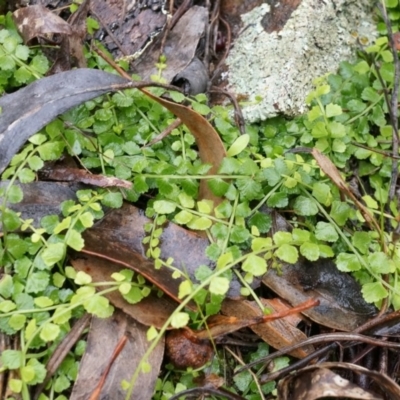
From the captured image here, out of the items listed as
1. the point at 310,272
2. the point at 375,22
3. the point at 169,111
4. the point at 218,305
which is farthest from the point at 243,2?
the point at 218,305

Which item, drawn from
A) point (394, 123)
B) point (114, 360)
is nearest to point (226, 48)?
point (394, 123)

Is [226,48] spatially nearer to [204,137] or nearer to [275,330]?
[204,137]

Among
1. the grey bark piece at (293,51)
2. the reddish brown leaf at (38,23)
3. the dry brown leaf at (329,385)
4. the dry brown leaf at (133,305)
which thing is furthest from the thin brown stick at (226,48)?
the dry brown leaf at (329,385)

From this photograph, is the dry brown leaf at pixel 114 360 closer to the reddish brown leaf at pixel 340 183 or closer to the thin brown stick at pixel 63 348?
the thin brown stick at pixel 63 348

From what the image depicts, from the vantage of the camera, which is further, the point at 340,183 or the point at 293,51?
the point at 293,51

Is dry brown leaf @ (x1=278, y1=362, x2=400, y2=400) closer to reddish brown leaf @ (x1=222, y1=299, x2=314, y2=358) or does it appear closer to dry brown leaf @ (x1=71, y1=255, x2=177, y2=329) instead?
reddish brown leaf @ (x1=222, y1=299, x2=314, y2=358)

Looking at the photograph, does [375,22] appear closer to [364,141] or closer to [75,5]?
[364,141]
